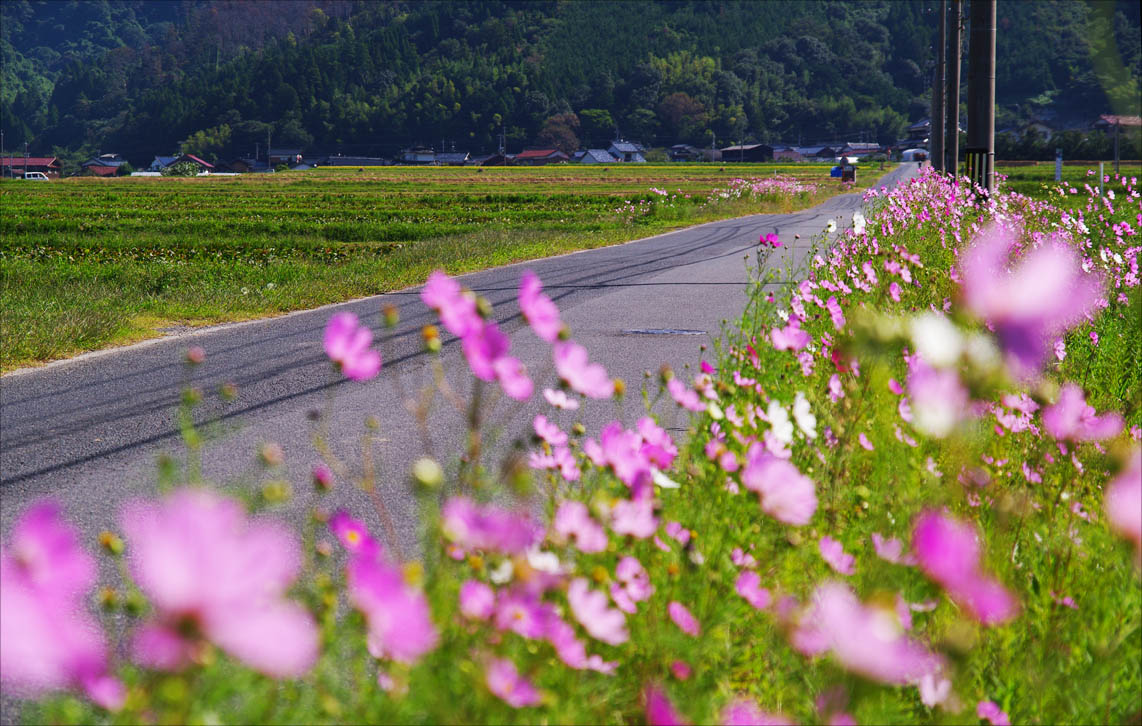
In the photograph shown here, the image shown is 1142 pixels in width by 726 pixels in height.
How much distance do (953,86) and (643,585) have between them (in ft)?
74.0

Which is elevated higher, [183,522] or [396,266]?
[183,522]

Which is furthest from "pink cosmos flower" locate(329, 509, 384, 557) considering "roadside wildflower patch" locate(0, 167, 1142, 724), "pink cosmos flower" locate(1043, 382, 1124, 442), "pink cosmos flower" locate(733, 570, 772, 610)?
"pink cosmos flower" locate(1043, 382, 1124, 442)

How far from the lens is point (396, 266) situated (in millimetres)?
15195

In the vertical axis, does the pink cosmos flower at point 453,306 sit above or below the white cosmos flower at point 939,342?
above

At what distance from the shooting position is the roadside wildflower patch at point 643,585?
94cm

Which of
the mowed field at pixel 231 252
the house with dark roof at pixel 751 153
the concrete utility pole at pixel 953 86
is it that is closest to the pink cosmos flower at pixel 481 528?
the mowed field at pixel 231 252

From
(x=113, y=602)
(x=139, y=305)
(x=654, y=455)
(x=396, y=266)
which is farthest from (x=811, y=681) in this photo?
(x=396, y=266)

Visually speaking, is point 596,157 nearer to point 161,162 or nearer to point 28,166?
point 161,162

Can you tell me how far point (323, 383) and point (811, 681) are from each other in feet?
17.5

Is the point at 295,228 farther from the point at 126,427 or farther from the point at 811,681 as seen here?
the point at 811,681

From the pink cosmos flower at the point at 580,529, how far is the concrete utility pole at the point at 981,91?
1345 centimetres

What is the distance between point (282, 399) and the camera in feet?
21.7

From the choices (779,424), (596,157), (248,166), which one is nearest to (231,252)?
(779,424)

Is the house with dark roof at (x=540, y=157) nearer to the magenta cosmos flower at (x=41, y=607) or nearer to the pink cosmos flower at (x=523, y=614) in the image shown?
the pink cosmos flower at (x=523, y=614)
